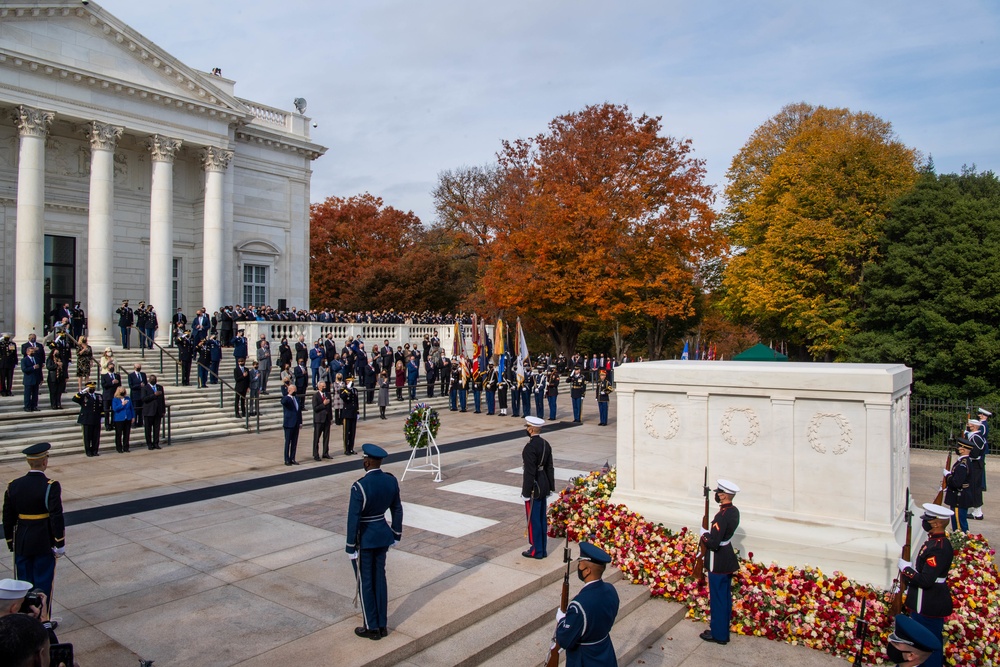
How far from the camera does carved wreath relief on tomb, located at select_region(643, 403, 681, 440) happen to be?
9.05 m

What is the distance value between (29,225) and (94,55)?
24.8 feet

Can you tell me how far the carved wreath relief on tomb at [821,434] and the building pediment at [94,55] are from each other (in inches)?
1141

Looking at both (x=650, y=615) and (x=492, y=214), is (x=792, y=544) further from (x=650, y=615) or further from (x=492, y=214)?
(x=492, y=214)

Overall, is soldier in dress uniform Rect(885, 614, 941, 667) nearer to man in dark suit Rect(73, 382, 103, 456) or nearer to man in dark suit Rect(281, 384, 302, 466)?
man in dark suit Rect(281, 384, 302, 466)

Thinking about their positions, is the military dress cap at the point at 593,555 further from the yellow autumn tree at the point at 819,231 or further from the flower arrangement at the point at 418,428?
the yellow autumn tree at the point at 819,231

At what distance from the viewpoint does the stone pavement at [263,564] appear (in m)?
6.45

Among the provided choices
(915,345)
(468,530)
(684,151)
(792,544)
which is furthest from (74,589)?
(684,151)

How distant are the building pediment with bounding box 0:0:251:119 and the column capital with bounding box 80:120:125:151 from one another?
1476 mm

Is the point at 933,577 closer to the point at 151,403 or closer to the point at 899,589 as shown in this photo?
the point at 899,589

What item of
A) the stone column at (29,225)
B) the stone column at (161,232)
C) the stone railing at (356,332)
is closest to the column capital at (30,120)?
the stone column at (29,225)

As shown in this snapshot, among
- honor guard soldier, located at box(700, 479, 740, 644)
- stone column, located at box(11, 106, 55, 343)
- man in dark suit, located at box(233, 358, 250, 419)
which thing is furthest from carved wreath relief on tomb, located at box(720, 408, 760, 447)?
stone column, located at box(11, 106, 55, 343)

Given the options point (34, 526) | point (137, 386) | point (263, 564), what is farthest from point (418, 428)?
point (137, 386)

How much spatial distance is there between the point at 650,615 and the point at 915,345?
20.3 m

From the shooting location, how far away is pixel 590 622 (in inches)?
180
